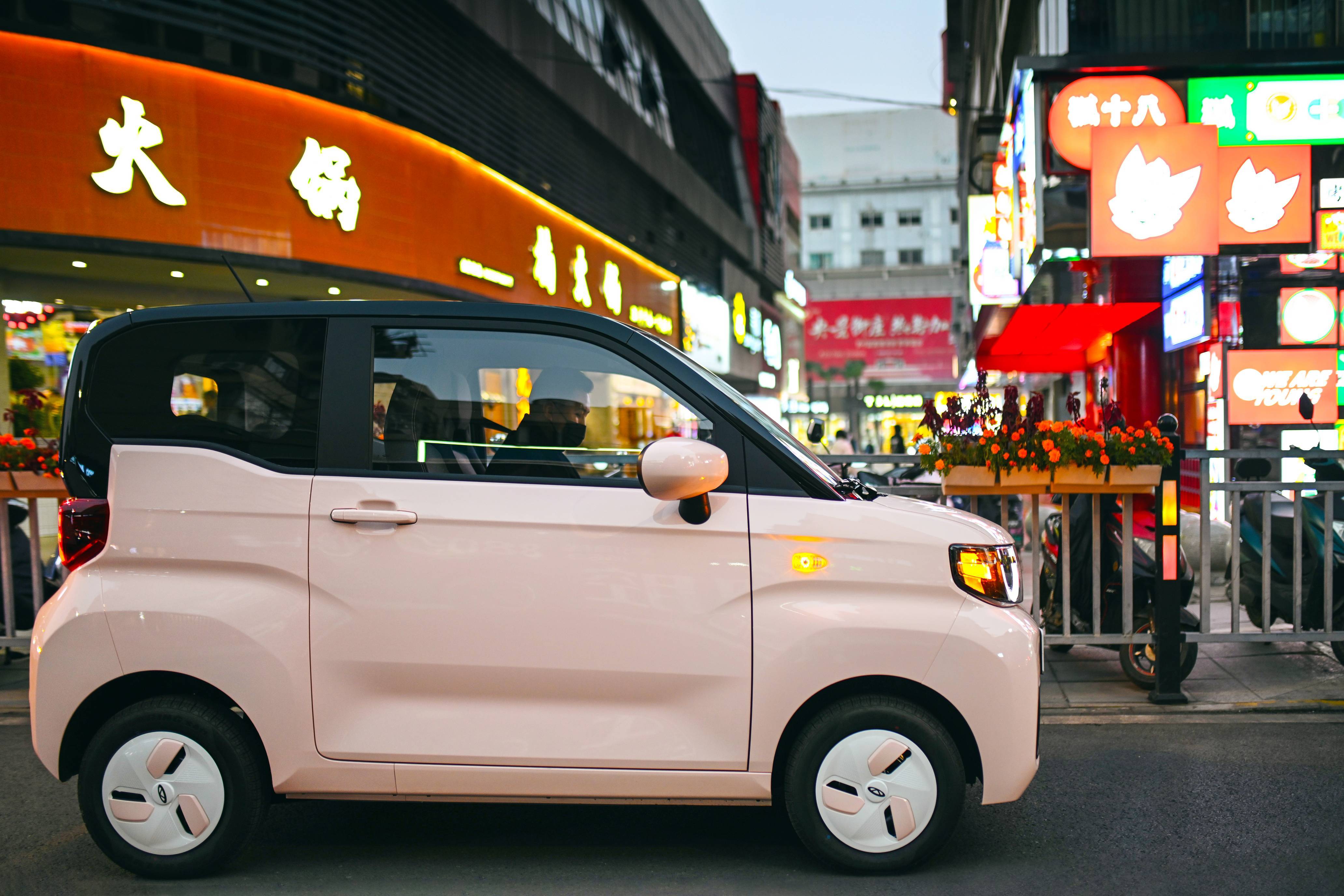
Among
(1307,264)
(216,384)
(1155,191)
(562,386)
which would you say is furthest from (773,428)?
(1307,264)

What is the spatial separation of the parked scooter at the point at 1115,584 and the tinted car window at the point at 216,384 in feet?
14.2

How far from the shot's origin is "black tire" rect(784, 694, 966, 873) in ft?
10.5

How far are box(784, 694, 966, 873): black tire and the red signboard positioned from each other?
3572cm

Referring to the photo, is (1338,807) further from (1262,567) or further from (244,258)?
(244,258)

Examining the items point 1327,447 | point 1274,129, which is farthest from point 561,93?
point 1327,447

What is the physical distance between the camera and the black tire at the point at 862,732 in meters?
3.19

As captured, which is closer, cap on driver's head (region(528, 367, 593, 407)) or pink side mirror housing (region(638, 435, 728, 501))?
pink side mirror housing (region(638, 435, 728, 501))

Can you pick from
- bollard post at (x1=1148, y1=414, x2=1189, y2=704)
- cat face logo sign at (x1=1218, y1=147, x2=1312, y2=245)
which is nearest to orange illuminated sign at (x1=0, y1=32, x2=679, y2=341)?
cat face logo sign at (x1=1218, y1=147, x2=1312, y2=245)

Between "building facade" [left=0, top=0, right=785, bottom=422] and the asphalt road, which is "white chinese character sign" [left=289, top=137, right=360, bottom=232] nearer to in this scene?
"building facade" [left=0, top=0, right=785, bottom=422]

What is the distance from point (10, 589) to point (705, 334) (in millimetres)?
25968

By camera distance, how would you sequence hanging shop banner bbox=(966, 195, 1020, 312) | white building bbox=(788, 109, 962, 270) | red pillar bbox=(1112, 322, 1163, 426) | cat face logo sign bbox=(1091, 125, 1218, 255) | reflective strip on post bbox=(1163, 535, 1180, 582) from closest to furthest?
1. reflective strip on post bbox=(1163, 535, 1180, 582)
2. cat face logo sign bbox=(1091, 125, 1218, 255)
3. red pillar bbox=(1112, 322, 1163, 426)
4. hanging shop banner bbox=(966, 195, 1020, 312)
5. white building bbox=(788, 109, 962, 270)

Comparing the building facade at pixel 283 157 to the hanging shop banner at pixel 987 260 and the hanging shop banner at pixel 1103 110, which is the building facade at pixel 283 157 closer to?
the hanging shop banner at pixel 987 260

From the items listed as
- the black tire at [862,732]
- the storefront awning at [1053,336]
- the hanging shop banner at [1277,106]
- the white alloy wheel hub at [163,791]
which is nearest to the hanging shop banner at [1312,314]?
the hanging shop banner at [1277,106]

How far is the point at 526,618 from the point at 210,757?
1164 millimetres
